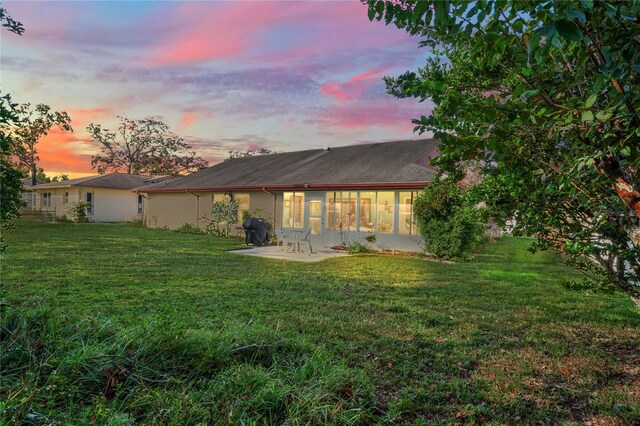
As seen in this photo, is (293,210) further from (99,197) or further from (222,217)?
(99,197)

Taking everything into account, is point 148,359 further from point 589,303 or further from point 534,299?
point 589,303

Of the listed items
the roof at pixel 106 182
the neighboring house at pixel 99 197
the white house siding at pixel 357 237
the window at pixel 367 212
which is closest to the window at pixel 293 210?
the white house siding at pixel 357 237

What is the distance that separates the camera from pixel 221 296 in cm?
664

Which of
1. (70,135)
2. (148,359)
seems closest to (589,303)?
(148,359)

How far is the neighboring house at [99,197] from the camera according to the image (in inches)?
1243

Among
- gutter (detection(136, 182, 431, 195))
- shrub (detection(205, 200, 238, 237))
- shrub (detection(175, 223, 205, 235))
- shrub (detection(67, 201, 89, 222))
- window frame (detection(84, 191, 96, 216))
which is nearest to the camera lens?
gutter (detection(136, 182, 431, 195))

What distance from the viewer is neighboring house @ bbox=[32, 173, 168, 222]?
1243 inches

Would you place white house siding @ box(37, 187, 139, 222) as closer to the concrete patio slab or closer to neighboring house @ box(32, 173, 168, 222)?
neighboring house @ box(32, 173, 168, 222)

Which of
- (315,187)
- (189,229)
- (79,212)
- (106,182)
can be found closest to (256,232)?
(315,187)

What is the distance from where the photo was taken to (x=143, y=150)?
48.9m

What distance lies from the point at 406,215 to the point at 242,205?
8.85 meters

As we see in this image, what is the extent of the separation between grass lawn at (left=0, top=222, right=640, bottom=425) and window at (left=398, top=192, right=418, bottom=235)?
6089 millimetres

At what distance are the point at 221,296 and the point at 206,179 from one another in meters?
17.1

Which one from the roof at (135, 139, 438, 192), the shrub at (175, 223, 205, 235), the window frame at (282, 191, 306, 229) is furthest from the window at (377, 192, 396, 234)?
the shrub at (175, 223, 205, 235)
